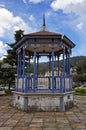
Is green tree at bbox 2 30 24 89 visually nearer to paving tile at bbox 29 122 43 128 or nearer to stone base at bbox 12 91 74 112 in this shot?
stone base at bbox 12 91 74 112

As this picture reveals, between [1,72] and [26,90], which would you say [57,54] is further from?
[1,72]

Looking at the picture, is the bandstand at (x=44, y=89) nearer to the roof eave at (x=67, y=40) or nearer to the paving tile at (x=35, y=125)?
the roof eave at (x=67, y=40)

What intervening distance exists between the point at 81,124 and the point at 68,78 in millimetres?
5366

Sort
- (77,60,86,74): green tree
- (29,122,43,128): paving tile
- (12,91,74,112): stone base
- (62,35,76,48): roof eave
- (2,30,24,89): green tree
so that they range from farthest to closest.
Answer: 1. (77,60,86,74): green tree
2. (2,30,24,89): green tree
3. (62,35,76,48): roof eave
4. (12,91,74,112): stone base
5. (29,122,43,128): paving tile

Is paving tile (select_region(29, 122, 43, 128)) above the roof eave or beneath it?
beneath

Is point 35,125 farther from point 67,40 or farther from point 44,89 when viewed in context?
point 67,40

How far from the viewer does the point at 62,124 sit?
8336mm

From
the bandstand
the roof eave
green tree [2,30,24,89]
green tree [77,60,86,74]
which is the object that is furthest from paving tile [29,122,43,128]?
green tree [77,60,86,74]

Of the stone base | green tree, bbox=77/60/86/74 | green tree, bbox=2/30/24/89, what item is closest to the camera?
the stone base

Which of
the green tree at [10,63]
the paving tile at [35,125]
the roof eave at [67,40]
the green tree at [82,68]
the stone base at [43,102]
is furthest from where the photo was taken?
the green tree at [82,68]

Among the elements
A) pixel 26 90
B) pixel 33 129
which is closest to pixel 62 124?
pixel 33 129

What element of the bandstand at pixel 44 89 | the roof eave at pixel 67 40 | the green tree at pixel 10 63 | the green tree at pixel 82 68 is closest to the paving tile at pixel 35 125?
the bandstand at pixel 44 89

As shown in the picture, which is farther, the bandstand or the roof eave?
the roof eave

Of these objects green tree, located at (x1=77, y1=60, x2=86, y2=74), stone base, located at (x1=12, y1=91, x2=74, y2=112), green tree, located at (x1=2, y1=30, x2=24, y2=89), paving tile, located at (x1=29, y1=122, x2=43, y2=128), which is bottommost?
paving tile, located at (x1=29, y1=122, x2=43, y2=128)
